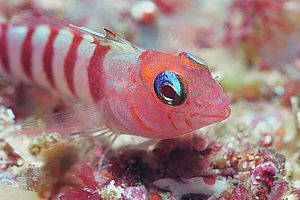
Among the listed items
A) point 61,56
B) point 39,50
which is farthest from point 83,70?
point 39,50

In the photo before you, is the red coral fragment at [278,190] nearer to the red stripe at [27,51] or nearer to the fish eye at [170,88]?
the fish eye at [170,88]

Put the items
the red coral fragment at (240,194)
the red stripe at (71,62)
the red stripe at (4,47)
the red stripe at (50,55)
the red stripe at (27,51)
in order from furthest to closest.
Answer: the red stripe at (4,47) < the red stripe at (27,51) < the red stripe at (50,55) < the red stripe at (71,62) < the red coral fragment at (240,194)

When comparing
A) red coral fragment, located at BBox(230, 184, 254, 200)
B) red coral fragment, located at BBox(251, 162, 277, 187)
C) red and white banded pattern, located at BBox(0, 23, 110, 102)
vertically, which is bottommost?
red coral fragment, located at BBox(230, 184, 254, 200)

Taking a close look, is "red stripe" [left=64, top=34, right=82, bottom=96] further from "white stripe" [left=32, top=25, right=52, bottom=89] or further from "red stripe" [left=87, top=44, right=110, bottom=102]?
"white stripe" [left=32, top=25, right=52, bottom=89]

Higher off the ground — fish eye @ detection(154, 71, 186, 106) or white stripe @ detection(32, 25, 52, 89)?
white stripe @ detection(32, 25, 52, 89)

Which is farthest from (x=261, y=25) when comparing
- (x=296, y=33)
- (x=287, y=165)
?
(x=287, y=165)

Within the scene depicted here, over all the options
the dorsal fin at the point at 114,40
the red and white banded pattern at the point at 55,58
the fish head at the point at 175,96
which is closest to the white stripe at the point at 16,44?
the red and white banded pattern at the point at 55,58

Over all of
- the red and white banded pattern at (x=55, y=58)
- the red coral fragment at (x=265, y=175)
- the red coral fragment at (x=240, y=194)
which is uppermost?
the red coral fragment at (x=265, y=175)

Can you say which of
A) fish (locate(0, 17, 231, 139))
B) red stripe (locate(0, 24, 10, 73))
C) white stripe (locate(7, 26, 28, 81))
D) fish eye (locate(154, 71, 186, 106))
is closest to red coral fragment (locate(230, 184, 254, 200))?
fish (locate(0, 17, 231, 139))
